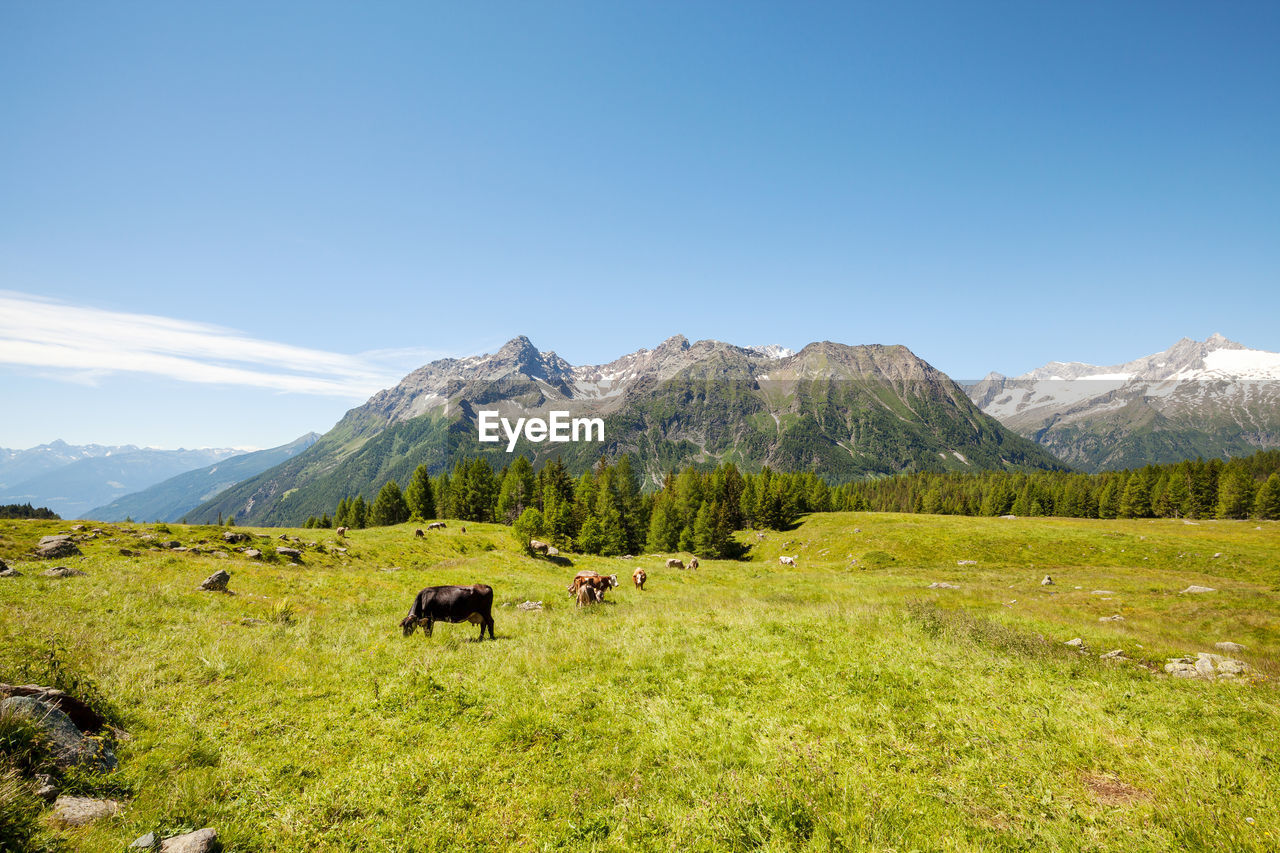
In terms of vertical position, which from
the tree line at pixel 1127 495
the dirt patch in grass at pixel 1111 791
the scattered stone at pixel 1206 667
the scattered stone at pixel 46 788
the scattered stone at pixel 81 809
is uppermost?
the scattered stone at pixel 46 788

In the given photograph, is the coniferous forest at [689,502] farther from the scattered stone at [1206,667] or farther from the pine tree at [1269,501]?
the scattered stone at [1206,667]

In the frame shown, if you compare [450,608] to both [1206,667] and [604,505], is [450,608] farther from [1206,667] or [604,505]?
[604,505]

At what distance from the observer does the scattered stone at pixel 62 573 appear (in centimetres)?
1878

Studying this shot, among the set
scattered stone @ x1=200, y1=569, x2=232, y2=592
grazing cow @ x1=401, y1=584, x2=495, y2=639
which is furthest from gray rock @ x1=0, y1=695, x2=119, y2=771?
scattered stone @ x1=200, y1=569, x2=232, y2=592

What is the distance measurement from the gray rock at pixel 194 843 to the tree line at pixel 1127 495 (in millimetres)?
135471

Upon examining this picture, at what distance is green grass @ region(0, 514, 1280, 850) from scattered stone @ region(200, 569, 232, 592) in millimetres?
562

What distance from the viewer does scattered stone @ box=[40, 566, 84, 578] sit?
1878cm

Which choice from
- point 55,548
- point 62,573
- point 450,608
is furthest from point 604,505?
point 62,573

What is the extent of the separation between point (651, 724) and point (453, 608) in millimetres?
10336

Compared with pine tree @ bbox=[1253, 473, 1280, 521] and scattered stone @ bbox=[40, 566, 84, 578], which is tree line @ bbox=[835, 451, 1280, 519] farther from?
scattered stone @ bbox=[40, 566, 84, 578]

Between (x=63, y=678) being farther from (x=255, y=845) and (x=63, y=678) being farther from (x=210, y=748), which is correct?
(x=255, y=845)

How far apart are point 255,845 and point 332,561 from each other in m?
33.3

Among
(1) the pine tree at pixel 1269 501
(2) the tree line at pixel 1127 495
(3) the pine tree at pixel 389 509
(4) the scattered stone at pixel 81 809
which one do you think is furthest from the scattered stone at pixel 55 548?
(1) the pine tree at pixel 1269 501

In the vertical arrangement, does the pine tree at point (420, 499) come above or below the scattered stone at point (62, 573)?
below
